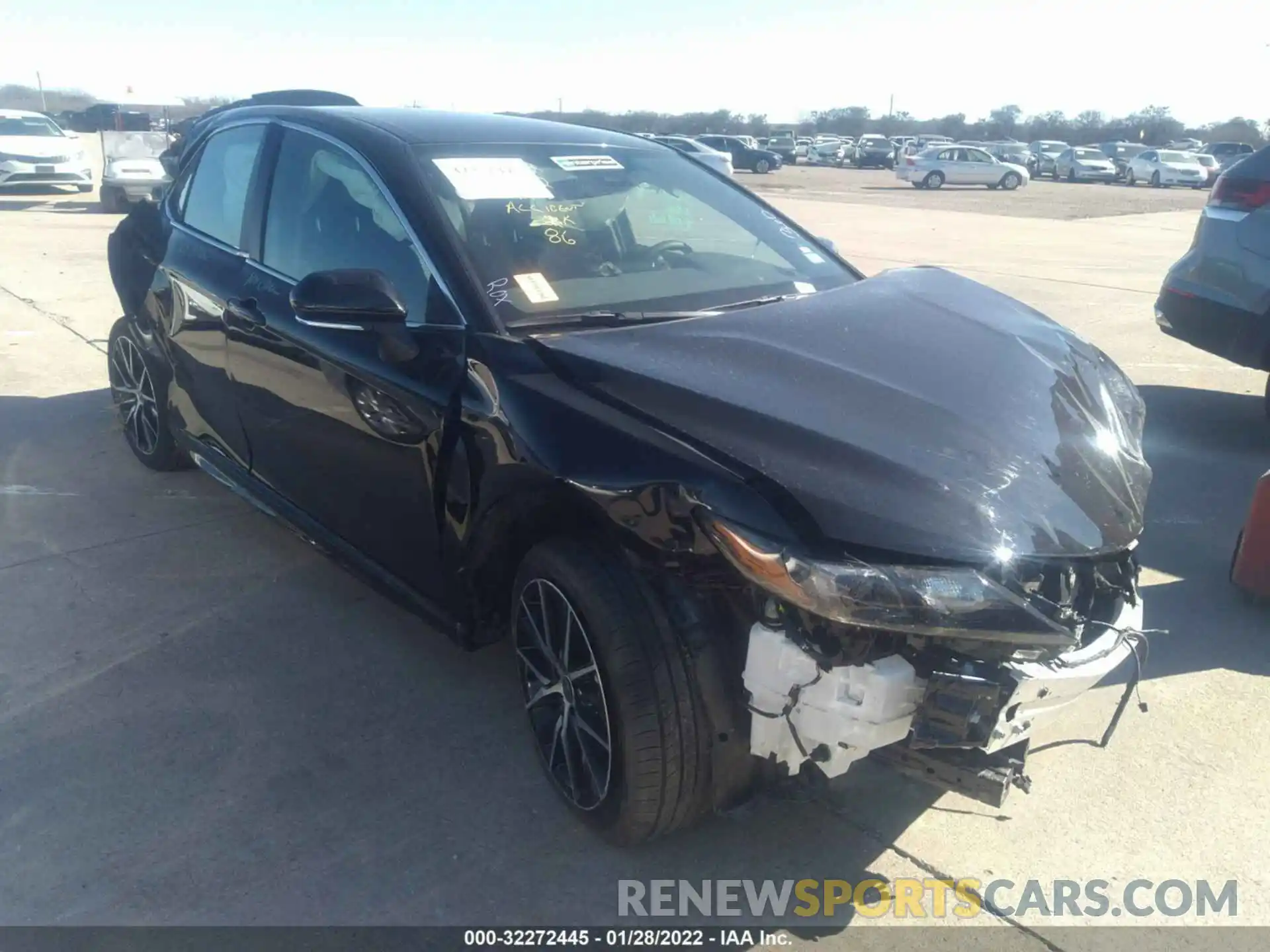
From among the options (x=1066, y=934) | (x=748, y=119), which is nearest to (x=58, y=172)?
(x=1066, y=934)

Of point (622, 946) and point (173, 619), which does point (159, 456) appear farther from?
point (622, 946)

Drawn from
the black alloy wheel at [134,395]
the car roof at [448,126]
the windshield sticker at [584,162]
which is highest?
the car roof at [448,126]

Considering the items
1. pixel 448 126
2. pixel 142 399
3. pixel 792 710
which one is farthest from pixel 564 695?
pixel 142 399

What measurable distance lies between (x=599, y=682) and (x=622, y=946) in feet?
1.99

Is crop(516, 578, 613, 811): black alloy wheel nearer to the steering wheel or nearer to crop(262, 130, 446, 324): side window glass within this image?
crop(262, 130, 446, 324): side window glass

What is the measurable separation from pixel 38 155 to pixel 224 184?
18.3 meters

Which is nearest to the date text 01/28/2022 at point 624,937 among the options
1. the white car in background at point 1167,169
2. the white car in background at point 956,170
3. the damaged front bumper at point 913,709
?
the damaged front bumper at point 913,709

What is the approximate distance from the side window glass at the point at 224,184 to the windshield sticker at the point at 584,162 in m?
1.24

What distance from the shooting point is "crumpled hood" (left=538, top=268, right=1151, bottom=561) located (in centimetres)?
235

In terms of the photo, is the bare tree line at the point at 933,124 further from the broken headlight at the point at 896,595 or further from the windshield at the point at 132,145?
the broken headlight at the point at 896,595

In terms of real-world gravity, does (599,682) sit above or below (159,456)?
above

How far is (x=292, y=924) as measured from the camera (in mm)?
2545

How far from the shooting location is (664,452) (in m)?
2.45

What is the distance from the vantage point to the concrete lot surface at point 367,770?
8.71 ft
